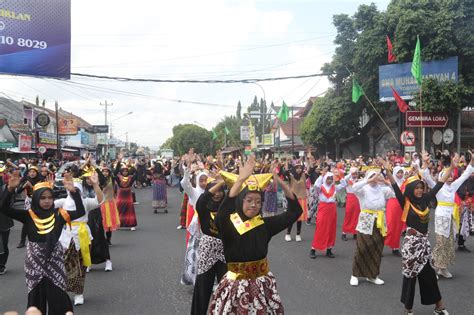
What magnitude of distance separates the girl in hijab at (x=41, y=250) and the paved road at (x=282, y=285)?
4.01 ft

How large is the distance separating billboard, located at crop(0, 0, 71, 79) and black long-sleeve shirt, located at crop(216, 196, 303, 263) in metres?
14.9

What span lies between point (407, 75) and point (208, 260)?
73.0ft

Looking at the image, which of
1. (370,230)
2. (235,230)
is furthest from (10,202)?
(370,230)

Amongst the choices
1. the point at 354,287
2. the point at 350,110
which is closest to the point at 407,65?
the point at 350,110

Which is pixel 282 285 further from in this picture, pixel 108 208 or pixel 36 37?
pixel 36 37

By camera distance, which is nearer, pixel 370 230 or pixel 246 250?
pixel 246 250

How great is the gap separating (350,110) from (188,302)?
82.6 feet

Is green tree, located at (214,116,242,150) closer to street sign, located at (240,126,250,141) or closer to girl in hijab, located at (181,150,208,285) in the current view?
street sign, located at (240,126,250,141)

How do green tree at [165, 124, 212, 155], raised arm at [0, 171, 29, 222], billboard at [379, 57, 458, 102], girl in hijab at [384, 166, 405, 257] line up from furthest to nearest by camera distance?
green tree at [165, 124, 212, 155] < billboard at [379, 57, 458, 102] < girl in hijab at [384, 166, 405, 257] < raised arm at [0, 171, 29, 222]

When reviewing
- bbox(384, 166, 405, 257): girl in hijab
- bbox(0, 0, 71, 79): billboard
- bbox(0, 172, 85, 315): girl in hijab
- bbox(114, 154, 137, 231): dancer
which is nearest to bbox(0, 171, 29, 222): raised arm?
bbox(0, 172, 85, 315): girl in hijab

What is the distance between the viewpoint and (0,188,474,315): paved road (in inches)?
249

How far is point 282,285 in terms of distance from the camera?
24.3 ft

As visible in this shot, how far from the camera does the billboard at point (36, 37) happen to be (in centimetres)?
1628

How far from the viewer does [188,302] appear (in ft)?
21.4
